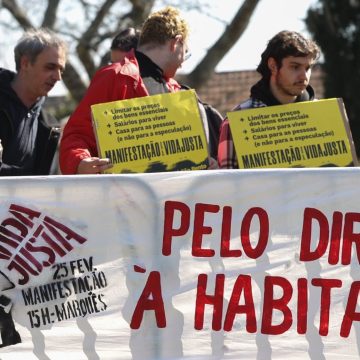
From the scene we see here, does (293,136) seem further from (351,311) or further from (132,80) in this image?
(351,311)

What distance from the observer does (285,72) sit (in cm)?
570

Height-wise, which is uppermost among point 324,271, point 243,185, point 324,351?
point 243,185

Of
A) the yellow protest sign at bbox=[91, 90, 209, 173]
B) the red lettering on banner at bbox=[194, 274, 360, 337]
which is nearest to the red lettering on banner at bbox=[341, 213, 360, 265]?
the red lettering on banner at bbox=[194, 274, 360, 337]

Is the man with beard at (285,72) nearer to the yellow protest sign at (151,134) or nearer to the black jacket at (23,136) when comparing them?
the yellow protest sign at (151,134)

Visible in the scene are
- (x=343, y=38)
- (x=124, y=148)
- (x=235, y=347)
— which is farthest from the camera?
(x=343, y=38)

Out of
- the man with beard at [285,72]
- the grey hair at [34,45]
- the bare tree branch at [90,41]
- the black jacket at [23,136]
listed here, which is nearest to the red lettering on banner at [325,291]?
the man with beard at [285,72]

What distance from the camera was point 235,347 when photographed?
4680 millimetres

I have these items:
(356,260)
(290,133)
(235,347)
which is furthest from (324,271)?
(290,133)

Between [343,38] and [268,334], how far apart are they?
54.2 ft

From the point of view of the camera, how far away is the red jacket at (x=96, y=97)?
18.0 feet

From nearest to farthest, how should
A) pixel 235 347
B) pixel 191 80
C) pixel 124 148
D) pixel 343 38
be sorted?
pixel 235 347
pixel 124 148
pixel 191 80
pixel 343 38

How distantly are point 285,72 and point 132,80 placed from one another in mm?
763

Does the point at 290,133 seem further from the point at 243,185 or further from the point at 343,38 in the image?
the point at 343,38

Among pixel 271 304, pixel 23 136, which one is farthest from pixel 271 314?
pixel 23 136
